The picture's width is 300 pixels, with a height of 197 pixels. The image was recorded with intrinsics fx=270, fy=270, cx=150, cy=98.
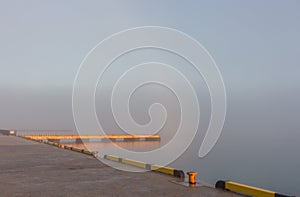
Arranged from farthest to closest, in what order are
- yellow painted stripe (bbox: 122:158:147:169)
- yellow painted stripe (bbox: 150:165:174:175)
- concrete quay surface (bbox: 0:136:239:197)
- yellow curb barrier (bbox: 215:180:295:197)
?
yellow painted stripe (bbox: 122:158:147:169) < yellow painted stripe (bbox: 150:165:174:175) < concrete quay surface (bbox: 0:136:239:197) < yellow curb barrier (bbox: 215:180:295:197)

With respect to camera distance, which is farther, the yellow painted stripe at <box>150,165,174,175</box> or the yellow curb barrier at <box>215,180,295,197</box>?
the yellow painted stripe at <box>150,165,174,175</box>

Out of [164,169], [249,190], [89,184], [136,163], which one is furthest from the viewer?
[136,163]

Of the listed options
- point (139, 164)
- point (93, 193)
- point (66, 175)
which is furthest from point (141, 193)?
point (139, 164)

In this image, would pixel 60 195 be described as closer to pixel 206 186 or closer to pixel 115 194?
pixel 115 194

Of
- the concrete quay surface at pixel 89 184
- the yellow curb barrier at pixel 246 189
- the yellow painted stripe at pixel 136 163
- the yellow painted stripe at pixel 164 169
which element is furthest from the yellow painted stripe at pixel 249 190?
the yellow painted stripe at pixel 136 163

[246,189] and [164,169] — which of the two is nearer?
[246,189]

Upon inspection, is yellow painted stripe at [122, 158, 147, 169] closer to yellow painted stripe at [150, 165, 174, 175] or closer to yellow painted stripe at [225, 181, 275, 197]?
yellow painted stripe at [150, 165, 174, 175]

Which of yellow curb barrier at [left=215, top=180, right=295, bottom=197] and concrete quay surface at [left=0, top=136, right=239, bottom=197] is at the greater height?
yellow curb barrier at [left=215, top=180, right=295, bottom=197]

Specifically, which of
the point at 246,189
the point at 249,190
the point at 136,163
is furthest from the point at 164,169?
the point at 249,190

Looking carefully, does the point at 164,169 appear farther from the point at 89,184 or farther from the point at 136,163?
the point at 89,184

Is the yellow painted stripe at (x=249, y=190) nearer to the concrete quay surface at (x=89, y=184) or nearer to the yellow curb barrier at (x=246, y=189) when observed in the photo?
the yellow curb barrier at (x=246, y=189)

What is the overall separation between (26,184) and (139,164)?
5799mm

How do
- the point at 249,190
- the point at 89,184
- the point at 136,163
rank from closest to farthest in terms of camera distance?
the point at 249,190
the point at 89,184
the point at 136,163

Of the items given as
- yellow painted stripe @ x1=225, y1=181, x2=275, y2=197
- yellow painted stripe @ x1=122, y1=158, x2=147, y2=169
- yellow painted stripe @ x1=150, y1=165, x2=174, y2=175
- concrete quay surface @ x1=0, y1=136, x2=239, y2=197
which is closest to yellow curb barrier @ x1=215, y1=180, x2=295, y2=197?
yellow painted stripe @ x1=225, y1=181, x2=275, y2=197
